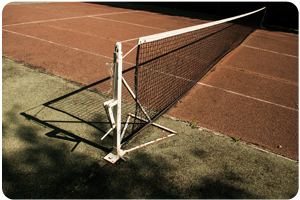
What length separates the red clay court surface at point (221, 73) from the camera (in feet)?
14.6

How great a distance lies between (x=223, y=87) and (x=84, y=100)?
3.78 meters

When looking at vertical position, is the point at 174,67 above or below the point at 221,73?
above

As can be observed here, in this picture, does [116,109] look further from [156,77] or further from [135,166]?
[156,77]

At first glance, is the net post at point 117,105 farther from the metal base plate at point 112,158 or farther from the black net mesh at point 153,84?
A: the black net mesh at point 153,84

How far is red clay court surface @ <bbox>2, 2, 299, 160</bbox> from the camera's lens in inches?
175

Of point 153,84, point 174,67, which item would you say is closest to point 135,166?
point 153,84

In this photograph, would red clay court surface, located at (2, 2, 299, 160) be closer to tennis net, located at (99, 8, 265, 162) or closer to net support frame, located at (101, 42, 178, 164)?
tennis net, located at (99, 8, 265, 162)

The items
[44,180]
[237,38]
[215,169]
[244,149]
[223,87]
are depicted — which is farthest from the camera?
[237,38]

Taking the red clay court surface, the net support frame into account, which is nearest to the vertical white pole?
the net support frame

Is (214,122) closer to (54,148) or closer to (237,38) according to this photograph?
(54,148)

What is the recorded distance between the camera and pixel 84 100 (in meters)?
4.90

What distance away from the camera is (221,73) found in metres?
7.29

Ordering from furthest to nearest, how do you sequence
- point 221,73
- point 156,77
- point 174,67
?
point 221,73 < point 174,67 < point 156,77

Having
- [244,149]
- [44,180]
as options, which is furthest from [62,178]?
[244,149]
